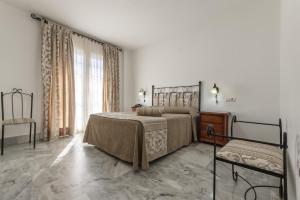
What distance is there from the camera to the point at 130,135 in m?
2.16

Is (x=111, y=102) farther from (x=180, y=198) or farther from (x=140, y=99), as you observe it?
(x=180, y=198)

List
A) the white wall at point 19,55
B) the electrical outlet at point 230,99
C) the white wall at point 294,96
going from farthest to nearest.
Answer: the electrical outlet at point 230,99 < the white wall at point 19,55 < the white wall at point 294,96

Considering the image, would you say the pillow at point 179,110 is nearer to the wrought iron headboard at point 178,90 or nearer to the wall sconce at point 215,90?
the wrought iron headboard at point 178,90

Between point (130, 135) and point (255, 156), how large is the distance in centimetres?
149

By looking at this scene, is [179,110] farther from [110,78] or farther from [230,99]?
[110,78]

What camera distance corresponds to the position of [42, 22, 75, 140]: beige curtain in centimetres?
342

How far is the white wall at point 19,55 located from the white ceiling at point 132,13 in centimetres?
29

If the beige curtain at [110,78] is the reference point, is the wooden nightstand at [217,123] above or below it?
below

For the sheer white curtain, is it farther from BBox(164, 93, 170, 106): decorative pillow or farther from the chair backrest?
BBox(164, 93, 170, 106): decorative pillow

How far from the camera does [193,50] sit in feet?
12.8

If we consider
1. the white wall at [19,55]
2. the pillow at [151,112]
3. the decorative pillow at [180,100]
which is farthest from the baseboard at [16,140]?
the decorative pillow at [180,100]

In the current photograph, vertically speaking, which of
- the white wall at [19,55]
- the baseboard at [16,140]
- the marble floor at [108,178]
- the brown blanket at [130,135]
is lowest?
the marble floor at [108,178]

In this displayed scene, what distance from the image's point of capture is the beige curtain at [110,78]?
480 centimetres

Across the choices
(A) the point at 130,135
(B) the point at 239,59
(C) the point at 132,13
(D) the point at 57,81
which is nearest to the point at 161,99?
(B) the point at 239,59
